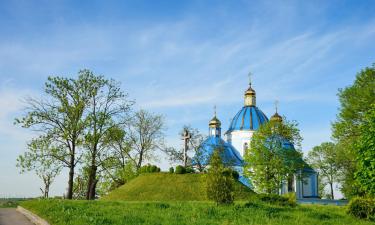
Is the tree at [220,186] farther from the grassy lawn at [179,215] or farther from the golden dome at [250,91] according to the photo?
the golden dome at [250,91]

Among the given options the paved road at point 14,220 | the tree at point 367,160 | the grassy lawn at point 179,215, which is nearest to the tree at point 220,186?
the grassy lawn at point 179,215

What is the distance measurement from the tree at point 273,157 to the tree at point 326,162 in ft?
47.0

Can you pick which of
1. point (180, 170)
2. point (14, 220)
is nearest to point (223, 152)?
point (180, 170)

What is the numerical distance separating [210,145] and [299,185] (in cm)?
1374

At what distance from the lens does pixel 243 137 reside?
63.2m

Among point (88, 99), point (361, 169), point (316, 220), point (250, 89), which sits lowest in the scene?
point (316, 220)

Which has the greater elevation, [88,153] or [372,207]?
[88,153]

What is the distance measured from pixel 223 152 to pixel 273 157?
13221mm

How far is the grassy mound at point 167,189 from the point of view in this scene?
3147 centimetres

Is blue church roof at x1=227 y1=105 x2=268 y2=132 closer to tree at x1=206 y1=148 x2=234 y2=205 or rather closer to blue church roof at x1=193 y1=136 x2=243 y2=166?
blue church roof at x1=193 y1=136 x2=243 y2=166

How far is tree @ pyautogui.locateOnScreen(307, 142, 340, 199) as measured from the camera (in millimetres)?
57531

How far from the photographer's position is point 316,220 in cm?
1836

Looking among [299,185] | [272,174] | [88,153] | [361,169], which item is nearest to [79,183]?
[88,153]

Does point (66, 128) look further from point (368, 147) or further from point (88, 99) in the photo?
point (368, 147)
